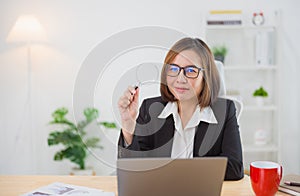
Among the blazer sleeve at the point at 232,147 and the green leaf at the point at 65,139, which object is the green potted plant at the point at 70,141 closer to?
the green leaf at the point at 65,139

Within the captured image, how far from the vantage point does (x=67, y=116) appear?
140 inches

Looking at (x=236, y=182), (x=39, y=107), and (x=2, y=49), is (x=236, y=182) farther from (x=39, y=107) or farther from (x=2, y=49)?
(x=2, y=49)

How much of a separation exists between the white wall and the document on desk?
2177 mm

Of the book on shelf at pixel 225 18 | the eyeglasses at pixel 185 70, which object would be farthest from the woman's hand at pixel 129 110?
the book on shelf at pixel 225 18

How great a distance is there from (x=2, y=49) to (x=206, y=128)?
240 cm

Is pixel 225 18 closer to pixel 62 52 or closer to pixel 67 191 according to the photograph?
pixel 62 52

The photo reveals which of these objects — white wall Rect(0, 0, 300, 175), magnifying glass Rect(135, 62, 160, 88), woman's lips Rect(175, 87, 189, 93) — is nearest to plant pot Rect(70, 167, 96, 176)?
white wall Rect(0, 0, 300, 175)

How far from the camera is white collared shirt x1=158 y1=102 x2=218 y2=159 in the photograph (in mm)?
1737

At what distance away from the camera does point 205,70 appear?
174 cm

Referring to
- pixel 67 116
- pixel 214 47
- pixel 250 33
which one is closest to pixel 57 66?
pixel 67 116

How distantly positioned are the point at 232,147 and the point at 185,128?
0.22 m

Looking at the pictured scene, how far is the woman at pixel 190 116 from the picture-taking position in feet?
5.31

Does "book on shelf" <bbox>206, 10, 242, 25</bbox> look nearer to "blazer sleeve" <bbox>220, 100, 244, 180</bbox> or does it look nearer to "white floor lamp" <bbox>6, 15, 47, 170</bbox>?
"white floor lamp" <bbox>6, 15, 47, 170</bbox>

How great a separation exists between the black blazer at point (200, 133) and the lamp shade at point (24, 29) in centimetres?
192
